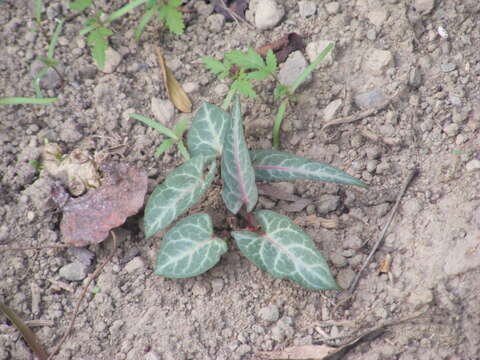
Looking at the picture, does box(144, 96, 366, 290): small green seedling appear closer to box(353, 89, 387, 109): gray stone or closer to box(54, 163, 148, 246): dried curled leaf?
box(54, 163, 148, 246): dried curled leaf

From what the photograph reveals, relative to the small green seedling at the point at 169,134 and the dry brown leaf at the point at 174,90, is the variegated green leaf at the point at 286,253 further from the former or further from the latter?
the dry brown leaf at the point at 174,90

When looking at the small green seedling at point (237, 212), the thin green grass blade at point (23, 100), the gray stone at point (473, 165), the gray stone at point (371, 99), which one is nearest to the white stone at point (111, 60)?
the thin green grass blade at point (23, 100)

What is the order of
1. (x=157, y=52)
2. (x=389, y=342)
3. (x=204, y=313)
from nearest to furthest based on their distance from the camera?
(x=389, y=342) → (x=204, y=313) → (x=157, y=52)

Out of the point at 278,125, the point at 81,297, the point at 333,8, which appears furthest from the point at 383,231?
the point at 81,297

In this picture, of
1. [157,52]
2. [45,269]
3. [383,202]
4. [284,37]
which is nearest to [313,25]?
[284,37]

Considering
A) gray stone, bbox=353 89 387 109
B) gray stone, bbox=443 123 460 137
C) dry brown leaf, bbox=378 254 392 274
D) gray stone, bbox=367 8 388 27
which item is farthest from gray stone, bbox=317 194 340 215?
gray stone, bbox=367 8 388 27

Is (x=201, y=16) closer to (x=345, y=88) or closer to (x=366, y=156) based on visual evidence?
(x=345, y=88)

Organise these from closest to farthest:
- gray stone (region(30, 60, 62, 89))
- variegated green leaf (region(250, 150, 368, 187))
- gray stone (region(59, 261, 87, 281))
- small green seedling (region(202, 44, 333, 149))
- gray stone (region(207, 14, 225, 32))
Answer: variegated green leaf (region(250, 150, 368, 187)), gray stone (region(59, 261, 87, 281)), small green seedling (region(202, 44, 333, 149)), gray stone (region(30, 60, 62, 89)), gray stone (region(207, 14, 225, 32))
